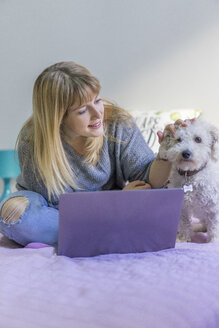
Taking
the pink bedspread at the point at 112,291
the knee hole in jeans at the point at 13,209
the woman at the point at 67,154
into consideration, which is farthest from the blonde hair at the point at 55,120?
the pink bedspread at the point at 112,291

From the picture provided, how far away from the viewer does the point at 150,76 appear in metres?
2.51

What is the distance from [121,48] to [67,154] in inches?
52.4

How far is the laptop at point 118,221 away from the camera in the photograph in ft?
3.24

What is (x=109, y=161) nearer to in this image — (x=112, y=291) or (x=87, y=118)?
(x=87, y=118)

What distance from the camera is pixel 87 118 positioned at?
4.36 ft

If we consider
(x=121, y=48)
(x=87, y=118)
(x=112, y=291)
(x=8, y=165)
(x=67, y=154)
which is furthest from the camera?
(x=8, y=165)

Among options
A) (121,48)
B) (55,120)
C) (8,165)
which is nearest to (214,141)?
(55,120)

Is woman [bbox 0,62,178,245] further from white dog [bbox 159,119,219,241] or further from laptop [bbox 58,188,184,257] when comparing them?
laptop [bbox 58,188,184,257]

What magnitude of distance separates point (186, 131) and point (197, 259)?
41cm

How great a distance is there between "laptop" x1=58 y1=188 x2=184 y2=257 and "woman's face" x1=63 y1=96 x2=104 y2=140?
0.41m

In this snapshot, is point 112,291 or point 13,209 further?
point 13,209

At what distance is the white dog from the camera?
1.20m

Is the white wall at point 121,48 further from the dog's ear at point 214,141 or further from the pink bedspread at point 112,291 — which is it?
the pink bedspread at point 112,291

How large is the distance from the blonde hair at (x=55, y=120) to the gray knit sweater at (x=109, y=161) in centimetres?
3
